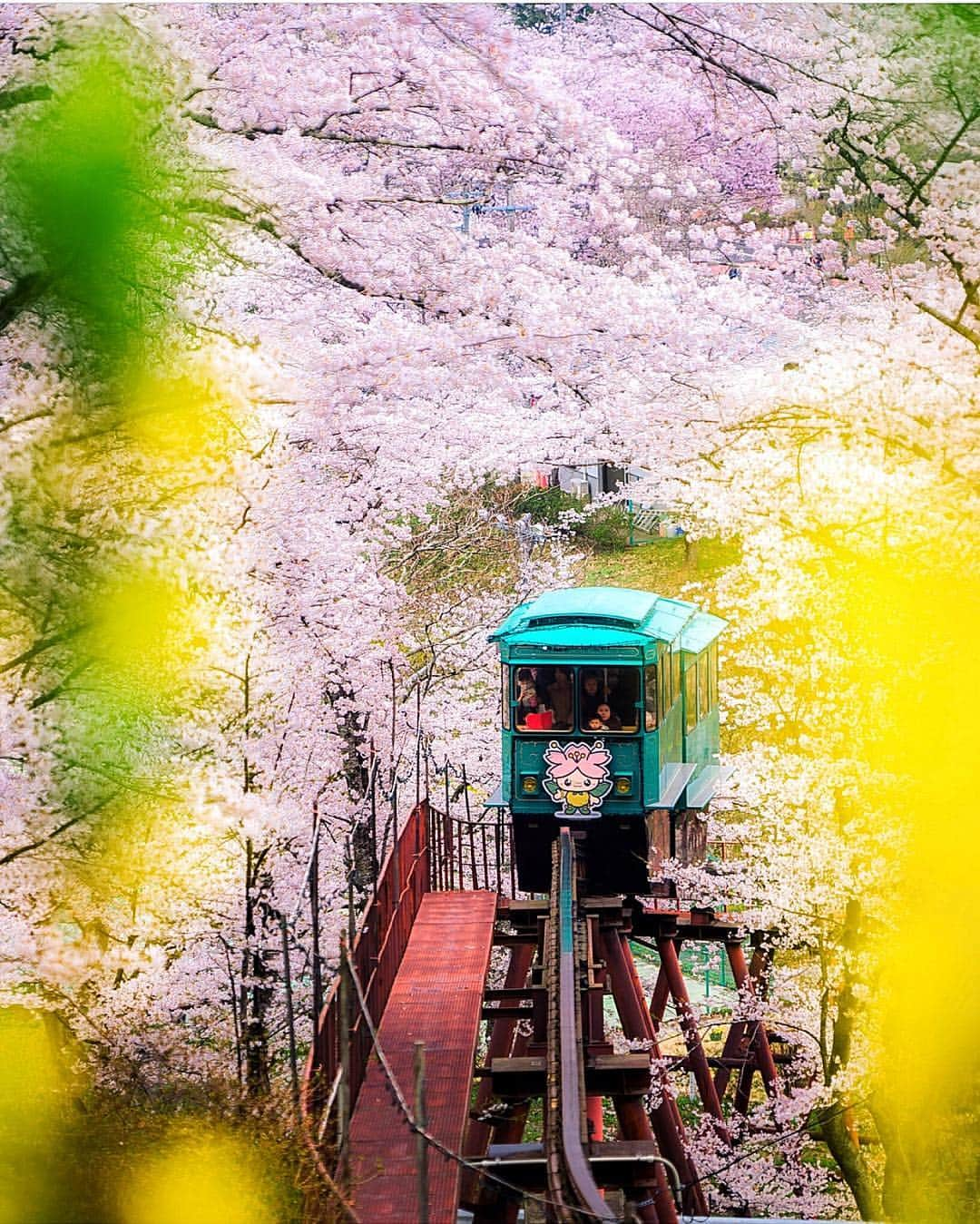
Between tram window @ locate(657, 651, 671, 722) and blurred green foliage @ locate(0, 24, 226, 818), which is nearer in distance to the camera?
blurred green foliage @ locate(0, 24, 226, 818)

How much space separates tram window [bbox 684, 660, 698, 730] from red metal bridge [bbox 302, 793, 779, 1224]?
1.69 meters

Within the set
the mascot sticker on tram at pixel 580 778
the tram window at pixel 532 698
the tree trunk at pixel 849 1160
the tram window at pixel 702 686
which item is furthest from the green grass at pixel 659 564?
the tree trunk at pixel 849 1160

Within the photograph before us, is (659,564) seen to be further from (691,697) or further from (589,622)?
(589,622)

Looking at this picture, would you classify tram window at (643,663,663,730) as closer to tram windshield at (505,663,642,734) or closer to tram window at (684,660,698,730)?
tram windshield at (505,663,642,734)

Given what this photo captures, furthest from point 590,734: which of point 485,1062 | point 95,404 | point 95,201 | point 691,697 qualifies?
point 95,201

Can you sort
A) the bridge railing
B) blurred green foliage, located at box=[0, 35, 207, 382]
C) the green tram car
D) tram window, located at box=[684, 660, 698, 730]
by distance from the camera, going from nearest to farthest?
the bridge railing
blurred green foliage, located at box=[0, 35, 207, 382]
the green tram car
tram window, located at box=[684, 660, 698, 730]

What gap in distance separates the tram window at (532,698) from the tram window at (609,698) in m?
0.25

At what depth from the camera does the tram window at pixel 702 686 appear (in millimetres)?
12028

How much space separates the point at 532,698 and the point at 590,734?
506mm

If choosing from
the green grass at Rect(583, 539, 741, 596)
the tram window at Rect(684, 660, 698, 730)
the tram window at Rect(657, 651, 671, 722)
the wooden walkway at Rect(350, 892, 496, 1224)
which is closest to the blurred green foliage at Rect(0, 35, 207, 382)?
the wooden walkway at Rect(350, 892, 496, 1224)

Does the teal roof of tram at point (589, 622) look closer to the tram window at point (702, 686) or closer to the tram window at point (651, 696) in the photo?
the tram window at point (651, 696)

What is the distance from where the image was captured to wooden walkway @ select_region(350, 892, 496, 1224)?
4.86m

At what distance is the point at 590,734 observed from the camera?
30.8ft

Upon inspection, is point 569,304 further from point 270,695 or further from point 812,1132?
point 812,1132
